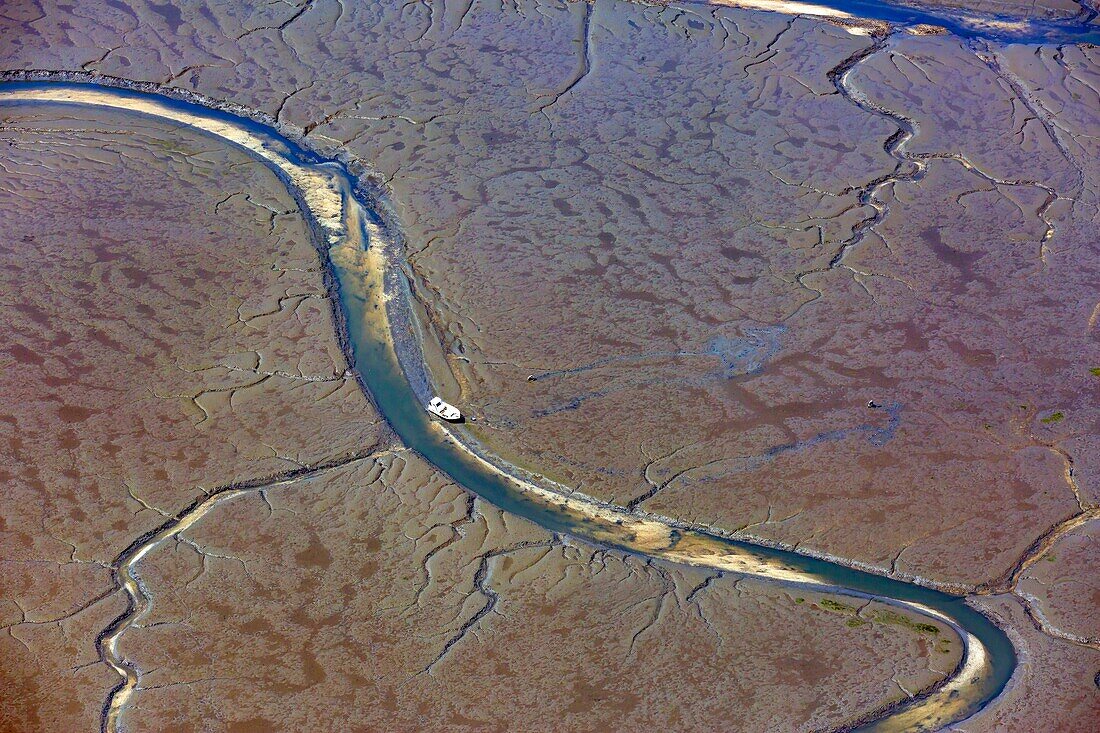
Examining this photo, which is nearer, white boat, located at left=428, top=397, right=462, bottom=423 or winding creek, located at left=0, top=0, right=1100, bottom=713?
winding creek, located at left=0, top=0, right=1100, bottom=713

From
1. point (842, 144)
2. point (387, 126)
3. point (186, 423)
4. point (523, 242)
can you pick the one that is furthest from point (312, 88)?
point (842, 144)

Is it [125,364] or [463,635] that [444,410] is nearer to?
[463,635]

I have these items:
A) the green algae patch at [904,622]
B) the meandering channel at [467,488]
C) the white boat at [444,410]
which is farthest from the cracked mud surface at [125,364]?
the green algae patch at [904,622]

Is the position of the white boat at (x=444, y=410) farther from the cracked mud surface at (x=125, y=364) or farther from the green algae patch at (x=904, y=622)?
the green algae patch at (x=904, y=622)

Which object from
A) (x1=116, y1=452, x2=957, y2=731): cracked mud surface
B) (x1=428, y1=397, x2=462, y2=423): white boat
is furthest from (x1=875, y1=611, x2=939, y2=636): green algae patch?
(x1=428, y1=397, x2=462, y2=423): white boat

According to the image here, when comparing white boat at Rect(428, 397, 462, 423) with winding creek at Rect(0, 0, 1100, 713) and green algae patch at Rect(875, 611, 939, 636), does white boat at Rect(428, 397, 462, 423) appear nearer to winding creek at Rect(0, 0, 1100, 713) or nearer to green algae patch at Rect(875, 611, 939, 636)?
winding creek at Rect(0, 0, 1100, 713)

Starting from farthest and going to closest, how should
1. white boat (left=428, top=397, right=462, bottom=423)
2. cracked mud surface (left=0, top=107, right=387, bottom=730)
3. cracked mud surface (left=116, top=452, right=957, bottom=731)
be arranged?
white boat (left=428, top=397, right=462, bottom=423)
cracked mud surface (left=0, top=107, right=387, bottom=730)
cracked mud surface (left=116, top=452, right=957, bottom=731)

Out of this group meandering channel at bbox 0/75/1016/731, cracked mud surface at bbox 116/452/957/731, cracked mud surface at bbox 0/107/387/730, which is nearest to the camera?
cracked mud surface at bbox 116/452/957/731
